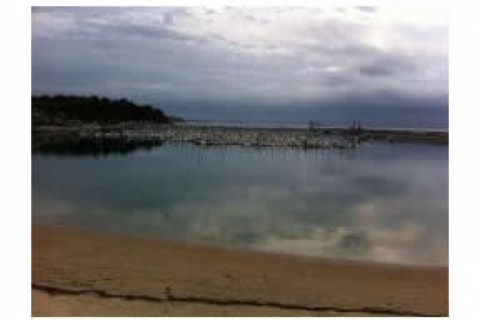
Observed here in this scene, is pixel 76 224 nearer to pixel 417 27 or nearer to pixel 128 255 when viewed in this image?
pixel 128 255

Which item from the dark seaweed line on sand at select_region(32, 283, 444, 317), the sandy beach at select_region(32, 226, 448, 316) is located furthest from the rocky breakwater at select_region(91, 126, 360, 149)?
the dark seaweed line on sand at select_region(32, 283, 444, 317)

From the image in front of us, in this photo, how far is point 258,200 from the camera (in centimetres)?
441

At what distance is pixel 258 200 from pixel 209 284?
1.21ft

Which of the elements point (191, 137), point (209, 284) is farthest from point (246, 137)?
point (209, 284)

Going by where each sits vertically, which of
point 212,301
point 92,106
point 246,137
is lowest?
point 212,301

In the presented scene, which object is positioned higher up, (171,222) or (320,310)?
(171,222)

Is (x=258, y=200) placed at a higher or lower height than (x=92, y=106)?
lower

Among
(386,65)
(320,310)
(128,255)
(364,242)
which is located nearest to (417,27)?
(386,65)

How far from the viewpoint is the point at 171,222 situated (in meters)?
4.44

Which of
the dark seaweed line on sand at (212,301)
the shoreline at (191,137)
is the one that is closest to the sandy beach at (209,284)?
the dark seaweed line on sand at (212,301)

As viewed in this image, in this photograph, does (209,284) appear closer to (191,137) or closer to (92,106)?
(191,137)

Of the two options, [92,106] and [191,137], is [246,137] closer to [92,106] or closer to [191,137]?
[191,137]

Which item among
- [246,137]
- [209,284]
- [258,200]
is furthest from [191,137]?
[209,284]

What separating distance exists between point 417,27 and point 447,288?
0.99m
